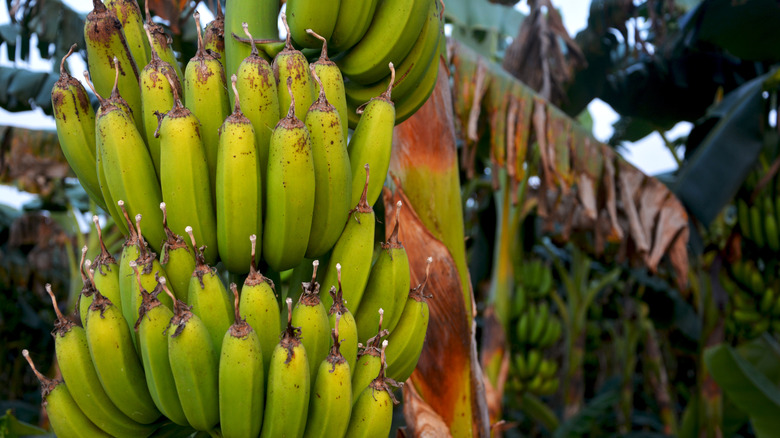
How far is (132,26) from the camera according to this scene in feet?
3.55

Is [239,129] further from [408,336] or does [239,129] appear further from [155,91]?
[408,336]

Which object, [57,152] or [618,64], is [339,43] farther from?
[618,64]

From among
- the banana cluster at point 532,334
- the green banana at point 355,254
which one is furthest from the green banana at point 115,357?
the banana cluster at point 532,334

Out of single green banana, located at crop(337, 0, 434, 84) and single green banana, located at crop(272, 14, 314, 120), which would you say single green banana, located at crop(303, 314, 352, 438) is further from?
single green banana, located at crop(337, 0, 434, 84)

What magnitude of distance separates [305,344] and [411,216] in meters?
0.53

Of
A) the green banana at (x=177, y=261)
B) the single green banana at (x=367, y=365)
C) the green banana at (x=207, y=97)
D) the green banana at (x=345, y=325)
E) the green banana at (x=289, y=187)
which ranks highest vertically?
the green banana at (x=207, y=97)

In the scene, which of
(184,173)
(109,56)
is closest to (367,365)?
(184,173)

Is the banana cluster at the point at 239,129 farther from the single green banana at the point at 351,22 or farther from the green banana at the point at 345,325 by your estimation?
the green banana at the point at 345,325

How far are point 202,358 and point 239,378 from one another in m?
0.06

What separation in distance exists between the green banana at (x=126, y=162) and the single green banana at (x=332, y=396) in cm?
35

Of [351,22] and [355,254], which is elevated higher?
[351,22]

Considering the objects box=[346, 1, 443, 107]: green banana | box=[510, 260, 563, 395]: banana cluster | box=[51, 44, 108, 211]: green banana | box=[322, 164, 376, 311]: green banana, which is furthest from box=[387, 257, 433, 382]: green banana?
box=[510, 260, 563, 395]: banana cluster

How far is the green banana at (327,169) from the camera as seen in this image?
0.94 m

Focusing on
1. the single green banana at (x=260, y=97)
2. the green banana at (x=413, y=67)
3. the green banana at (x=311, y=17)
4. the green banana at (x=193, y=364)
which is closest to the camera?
the green banana at (x=193, y=364)
